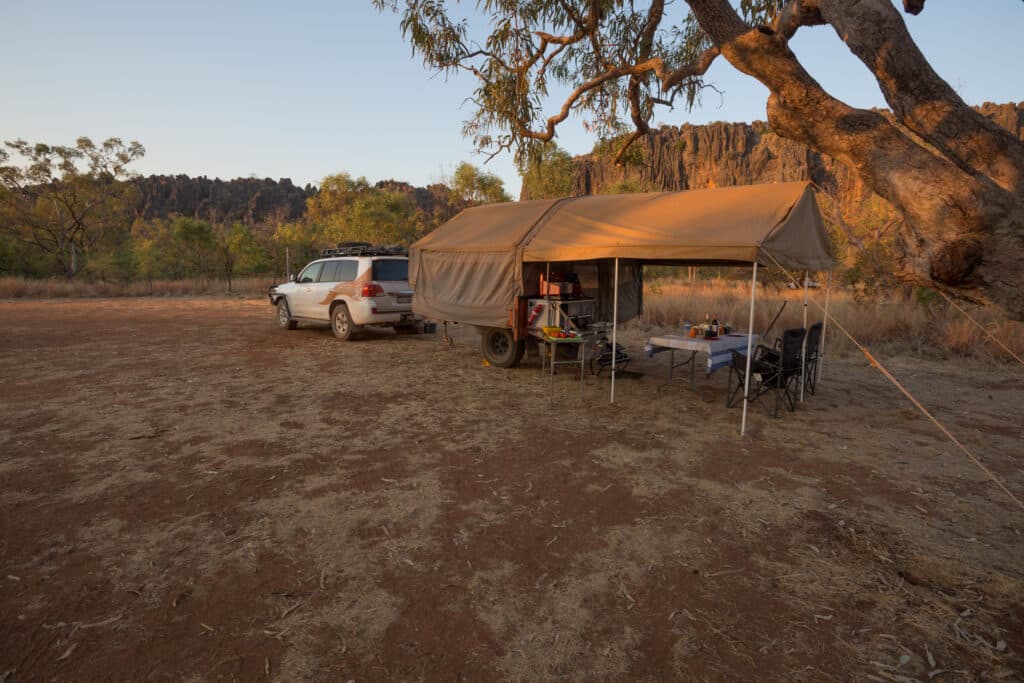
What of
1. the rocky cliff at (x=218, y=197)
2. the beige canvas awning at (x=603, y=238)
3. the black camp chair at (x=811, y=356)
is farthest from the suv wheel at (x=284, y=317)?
the rocky cliff at (x=218, y=197)

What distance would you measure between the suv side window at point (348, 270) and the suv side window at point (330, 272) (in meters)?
0.13

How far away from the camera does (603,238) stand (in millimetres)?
6941

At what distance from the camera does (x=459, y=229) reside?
998 cm

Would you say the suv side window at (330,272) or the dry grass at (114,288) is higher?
the suv side window at (330,272)

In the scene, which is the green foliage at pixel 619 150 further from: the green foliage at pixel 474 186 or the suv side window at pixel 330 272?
the green foliage at pixel 474 186

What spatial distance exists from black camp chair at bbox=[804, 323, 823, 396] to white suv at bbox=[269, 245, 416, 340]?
732 centimetres

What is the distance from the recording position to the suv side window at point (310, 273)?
1207cm

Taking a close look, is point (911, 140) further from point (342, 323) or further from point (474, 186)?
point (474, 186)

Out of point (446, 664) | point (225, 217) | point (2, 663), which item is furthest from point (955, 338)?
point (225, 217)

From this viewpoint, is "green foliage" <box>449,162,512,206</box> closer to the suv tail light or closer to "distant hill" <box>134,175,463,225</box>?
the suv tail light

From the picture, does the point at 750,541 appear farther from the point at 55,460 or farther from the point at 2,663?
the point at 55,460

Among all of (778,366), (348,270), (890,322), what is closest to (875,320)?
(890,322)

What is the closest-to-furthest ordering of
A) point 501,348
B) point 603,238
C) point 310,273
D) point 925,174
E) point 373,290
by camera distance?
point 925,174
point 603,238
point 501,348
point 373,290
point 310,273

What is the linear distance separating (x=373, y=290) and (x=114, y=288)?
23788 mm
